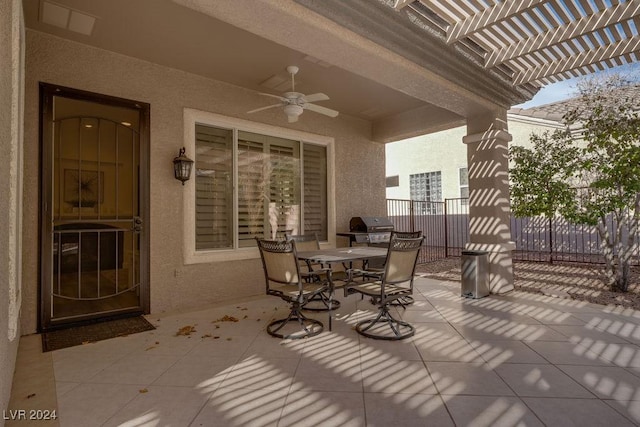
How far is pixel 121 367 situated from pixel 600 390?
330cm

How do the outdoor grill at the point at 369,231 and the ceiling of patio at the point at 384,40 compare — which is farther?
the outdoor grill at the point at 369,231

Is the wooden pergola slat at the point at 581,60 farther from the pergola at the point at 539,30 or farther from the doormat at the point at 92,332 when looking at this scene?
the doormat at the point at 92,332

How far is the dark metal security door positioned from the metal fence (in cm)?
523

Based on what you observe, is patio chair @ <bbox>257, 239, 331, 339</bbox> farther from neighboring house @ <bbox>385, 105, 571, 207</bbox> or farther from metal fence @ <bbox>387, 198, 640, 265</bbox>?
neighboring house @ <bbox>385, 105, 571, 207</bbox>

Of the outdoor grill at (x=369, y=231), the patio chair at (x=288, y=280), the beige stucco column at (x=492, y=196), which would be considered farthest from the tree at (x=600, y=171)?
the patio chair at (x=288, y=280)

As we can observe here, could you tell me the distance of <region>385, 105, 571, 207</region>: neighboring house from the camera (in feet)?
30.8

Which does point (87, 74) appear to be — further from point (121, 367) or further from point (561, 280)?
point (561, 280)

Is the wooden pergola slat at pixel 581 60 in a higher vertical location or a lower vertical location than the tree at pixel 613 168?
higher

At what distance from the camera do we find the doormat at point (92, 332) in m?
3.06

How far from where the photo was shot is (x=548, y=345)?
2836 millimetres

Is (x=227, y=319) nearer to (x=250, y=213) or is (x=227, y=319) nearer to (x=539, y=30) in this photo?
(x=250, y=213)

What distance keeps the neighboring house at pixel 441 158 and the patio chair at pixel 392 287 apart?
8.04m

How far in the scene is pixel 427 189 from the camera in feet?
38.2

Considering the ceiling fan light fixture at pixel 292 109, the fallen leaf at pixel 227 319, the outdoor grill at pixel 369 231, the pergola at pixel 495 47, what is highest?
the pergola at pixel 495 47
